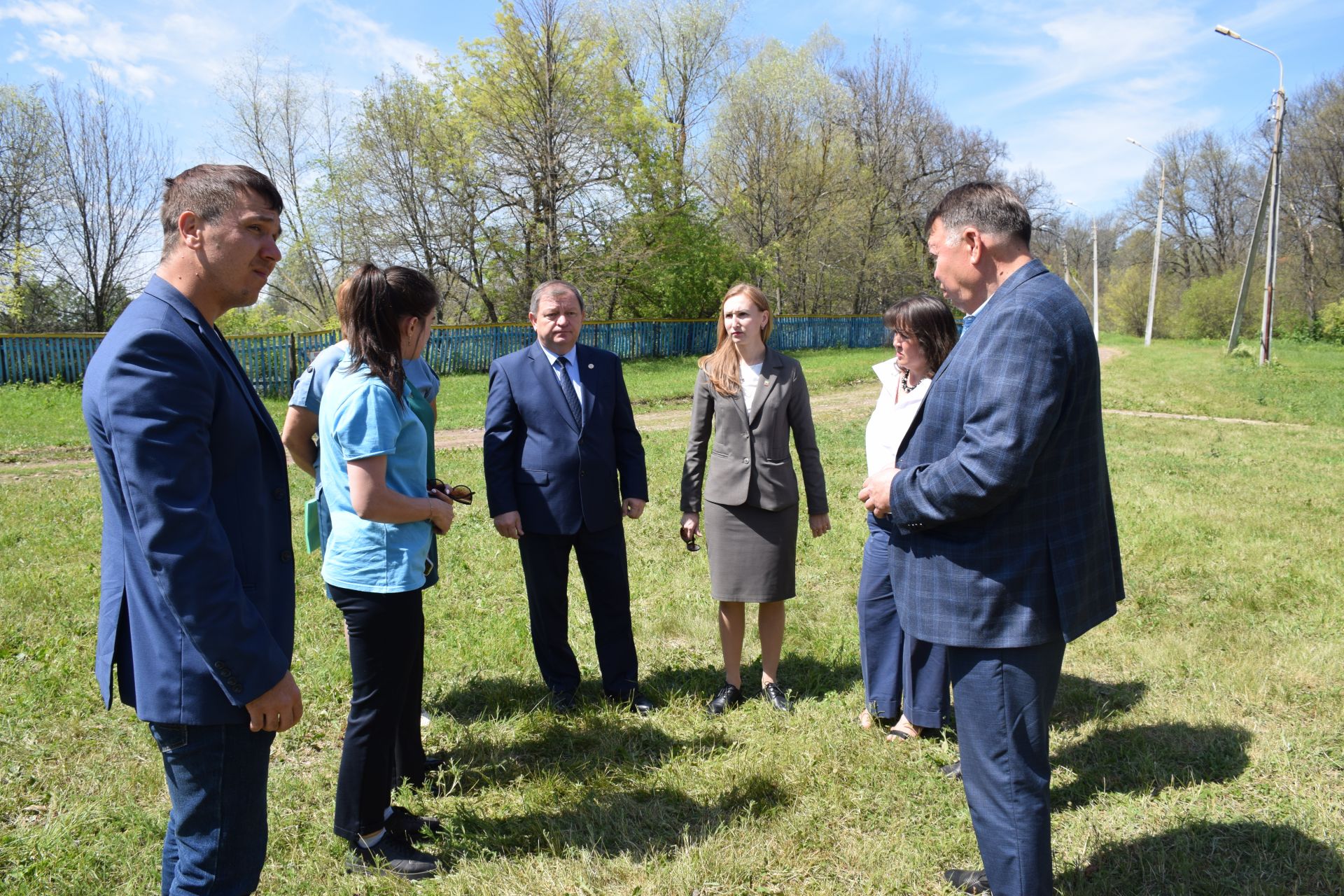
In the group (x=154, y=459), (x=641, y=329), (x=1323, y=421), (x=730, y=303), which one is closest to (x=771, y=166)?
(x=641, y=329)

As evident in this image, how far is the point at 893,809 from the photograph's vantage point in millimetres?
3455

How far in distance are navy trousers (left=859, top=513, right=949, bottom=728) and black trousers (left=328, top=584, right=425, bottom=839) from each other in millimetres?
2121

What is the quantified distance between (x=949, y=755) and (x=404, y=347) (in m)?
2.89

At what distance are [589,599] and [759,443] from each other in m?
1.16

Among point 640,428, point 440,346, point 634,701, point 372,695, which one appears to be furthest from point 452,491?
point 440,346

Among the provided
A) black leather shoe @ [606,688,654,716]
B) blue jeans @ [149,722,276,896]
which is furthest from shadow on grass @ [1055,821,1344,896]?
blue jeans @ [149,722,276,896]

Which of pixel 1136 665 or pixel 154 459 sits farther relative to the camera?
pixel 1136 665

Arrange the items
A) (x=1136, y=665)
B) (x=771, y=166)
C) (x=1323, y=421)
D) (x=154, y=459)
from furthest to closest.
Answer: (x=771, y=166), (x=1323, y=421), (x=1136, y=665), (x=154, y=459)

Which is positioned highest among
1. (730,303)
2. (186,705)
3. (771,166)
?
(771,166)

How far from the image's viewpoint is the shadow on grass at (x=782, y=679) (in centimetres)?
457

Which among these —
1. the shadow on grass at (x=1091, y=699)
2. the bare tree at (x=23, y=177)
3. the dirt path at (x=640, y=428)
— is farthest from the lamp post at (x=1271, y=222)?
the bare tree at (x=23, y=177)

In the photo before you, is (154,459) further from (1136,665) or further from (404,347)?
(1136,665)

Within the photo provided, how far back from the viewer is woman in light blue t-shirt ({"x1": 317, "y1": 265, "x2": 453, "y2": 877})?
9.52 ft

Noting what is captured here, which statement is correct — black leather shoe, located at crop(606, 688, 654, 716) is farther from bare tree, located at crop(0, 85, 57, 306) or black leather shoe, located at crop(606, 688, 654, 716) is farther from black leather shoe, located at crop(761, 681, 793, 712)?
bare tree, located at crop(0, 85, 57, 306)
